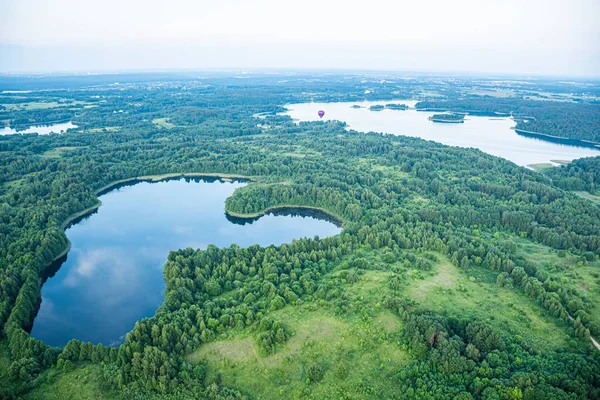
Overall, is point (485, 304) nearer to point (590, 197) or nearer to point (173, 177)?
point (590, 197)

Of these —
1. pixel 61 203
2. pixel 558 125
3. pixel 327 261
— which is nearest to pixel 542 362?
pixel 327 261

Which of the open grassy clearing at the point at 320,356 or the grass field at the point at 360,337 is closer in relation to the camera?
the open grassy clearing at the point at 320,356

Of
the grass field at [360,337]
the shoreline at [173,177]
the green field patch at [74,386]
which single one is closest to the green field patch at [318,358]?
the grass field at [360,337]

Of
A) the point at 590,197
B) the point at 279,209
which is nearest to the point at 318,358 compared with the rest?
the point at 279,209

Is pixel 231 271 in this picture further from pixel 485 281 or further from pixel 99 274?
pixel 485 281

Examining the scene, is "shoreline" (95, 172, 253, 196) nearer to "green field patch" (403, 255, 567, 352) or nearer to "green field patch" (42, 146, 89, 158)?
"green field patch" (42, 146, 89, 158)

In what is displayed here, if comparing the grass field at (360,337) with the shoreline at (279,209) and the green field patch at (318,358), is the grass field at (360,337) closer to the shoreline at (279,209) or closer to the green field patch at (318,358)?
the green field patch at (318,358)

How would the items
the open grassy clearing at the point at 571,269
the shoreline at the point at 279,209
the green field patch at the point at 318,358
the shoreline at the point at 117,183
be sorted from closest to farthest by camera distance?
1. the green field patch at the point at 318,358
2. the open grassy clearing at the point at 571,269
3. the shoreline at the point at 117,183
4. the shoreline at the point at 279,209

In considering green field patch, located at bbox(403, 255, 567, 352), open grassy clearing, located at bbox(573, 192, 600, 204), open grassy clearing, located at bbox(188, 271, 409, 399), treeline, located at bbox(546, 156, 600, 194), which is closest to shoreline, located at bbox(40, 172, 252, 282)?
open grassy clearing, located at bbox(188, 271, 409, 399)

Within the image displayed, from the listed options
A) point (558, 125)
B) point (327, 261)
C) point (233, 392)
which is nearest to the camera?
point (233, 392)
